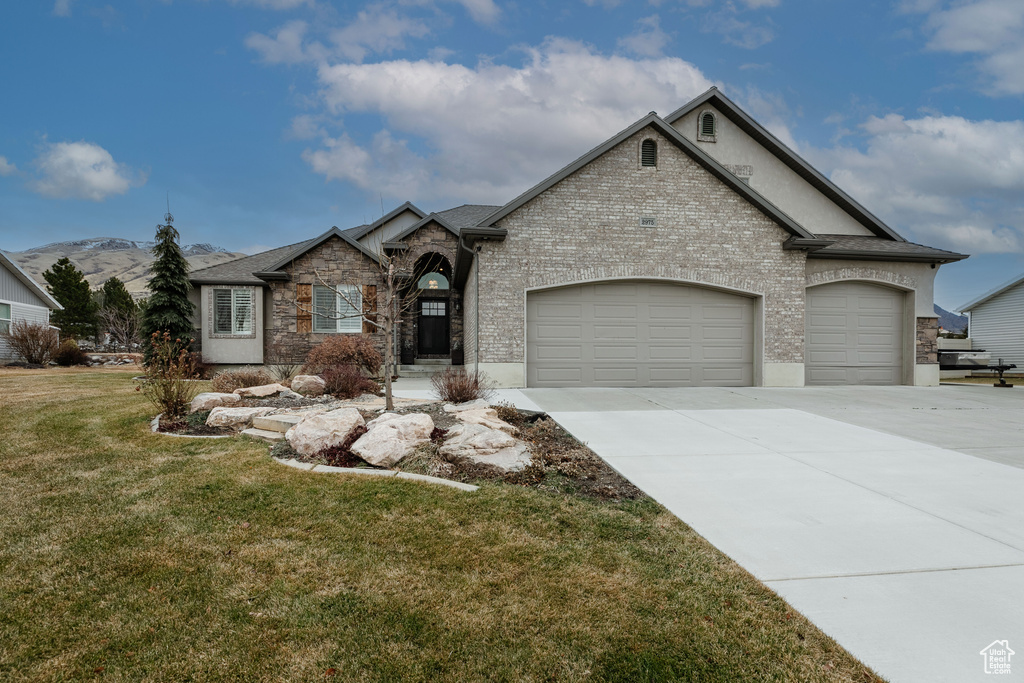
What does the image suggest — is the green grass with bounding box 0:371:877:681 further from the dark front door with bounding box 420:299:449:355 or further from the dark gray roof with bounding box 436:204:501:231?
the dark gray roof with bounding box 436:204:501:231

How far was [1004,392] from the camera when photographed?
13055mm

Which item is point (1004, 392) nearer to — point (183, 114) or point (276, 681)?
point (276, 681)

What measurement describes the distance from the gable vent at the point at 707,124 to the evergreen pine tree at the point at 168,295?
58.4 feet

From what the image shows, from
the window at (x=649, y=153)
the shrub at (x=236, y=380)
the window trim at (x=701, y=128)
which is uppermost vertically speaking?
the window trim at (x=701, y=128)

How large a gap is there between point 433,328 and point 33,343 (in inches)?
641

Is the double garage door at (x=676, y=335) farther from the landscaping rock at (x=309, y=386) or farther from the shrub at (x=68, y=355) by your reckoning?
the shrub at (x=68, y=355)

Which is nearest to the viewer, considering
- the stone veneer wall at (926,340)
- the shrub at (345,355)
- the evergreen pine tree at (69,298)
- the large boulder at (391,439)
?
the large boulder at (391,439)

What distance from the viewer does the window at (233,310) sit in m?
18.0

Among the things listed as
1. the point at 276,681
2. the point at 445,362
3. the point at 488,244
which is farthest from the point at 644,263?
the point at 276,681

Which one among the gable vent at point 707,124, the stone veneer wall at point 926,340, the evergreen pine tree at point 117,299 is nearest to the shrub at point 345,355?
the gable vent at point 707,124

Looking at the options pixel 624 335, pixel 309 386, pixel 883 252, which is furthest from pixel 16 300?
pixel 883 252

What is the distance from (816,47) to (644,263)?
30.5 feet

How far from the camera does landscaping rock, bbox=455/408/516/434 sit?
A: 21.5 ft

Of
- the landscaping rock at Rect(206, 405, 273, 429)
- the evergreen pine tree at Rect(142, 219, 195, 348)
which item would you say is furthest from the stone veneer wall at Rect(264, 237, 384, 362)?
the landscaping rock at Rect(206, 405, 273, 429)
